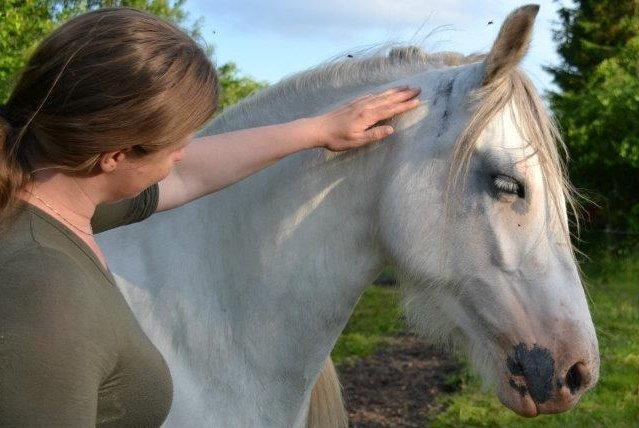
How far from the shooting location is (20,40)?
5.39 meters

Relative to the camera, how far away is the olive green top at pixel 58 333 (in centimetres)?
106

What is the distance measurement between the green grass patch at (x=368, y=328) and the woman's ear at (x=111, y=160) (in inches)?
215

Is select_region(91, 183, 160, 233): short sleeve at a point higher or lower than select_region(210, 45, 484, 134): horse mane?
lower

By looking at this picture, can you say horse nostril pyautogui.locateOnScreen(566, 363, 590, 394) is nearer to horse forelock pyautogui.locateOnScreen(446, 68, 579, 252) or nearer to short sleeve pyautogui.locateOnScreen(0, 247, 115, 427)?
horse forelock pyautogui.locateOnScreen(446, 68, 579, 252)

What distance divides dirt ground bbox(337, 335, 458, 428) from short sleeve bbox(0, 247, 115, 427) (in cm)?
477

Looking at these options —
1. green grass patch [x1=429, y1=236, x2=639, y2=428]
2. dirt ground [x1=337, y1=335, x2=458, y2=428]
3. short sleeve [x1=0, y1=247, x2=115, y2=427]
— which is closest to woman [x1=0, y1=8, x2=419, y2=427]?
short sleeve [x1=0, y1=247, x2=115, y2=427]

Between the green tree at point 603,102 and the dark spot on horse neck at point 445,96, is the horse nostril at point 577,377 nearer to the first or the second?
the dark spot on horse neck at point 445,96

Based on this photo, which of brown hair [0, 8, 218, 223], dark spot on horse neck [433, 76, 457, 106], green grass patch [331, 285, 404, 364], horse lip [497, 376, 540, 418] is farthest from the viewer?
green grass patch [331, 285, 404, 364]

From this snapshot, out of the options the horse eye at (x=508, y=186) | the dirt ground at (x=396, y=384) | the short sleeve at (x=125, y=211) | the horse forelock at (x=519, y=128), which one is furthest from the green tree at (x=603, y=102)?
the short sleeve at (x=125, y=211)

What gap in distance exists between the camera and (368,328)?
→ 953 centimetres

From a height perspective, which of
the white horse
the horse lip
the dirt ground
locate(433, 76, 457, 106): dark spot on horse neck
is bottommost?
the dirt ground

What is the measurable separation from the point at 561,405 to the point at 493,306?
317 mm

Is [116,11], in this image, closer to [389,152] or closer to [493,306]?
[389,152]

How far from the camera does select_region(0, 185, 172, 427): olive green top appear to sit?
3.46 ft
